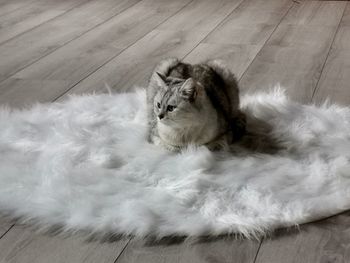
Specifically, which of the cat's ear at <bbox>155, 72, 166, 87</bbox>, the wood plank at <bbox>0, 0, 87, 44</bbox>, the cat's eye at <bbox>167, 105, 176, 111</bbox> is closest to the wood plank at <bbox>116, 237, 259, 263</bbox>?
the cat's eye at <bbox>167, 105, 176, 111</bbox>

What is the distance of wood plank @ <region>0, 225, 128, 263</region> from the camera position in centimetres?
128

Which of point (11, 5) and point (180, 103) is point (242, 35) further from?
point (11, 5)

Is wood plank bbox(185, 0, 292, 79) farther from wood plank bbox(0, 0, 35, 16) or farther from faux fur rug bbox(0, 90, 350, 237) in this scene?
wood plank bbox(0, 0, 35, 16)

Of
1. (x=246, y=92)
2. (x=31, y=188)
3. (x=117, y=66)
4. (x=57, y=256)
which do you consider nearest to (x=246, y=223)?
(x=57, y=256)

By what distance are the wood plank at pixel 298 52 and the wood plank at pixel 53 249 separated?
1066 millimetres

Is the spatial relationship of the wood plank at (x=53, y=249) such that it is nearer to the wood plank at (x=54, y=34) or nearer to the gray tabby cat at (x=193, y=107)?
the gray tabby cat at (x=193, y=107)

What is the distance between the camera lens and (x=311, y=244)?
1.29 meters

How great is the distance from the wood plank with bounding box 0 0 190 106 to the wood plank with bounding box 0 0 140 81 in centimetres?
6

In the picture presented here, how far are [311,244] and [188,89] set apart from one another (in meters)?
0.55

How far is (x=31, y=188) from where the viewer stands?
4.96 feet

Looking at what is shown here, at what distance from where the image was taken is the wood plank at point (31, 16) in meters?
3.09

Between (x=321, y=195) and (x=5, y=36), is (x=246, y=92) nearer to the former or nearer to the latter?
(x=321, y=195)

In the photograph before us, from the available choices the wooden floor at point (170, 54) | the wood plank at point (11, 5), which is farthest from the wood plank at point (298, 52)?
the wood plank at point (11, 5)

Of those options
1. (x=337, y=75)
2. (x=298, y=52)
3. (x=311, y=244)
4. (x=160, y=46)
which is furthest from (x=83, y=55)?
(x=311, y=244)
